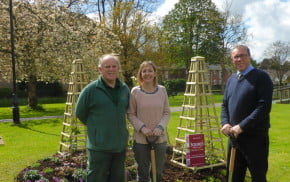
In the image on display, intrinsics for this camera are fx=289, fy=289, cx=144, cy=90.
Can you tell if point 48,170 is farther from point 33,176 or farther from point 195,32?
point 195,32

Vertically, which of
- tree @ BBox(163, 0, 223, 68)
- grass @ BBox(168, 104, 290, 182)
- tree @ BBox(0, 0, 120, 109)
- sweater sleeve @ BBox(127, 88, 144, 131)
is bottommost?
grass @ BBox(168, 104, 290, 182)

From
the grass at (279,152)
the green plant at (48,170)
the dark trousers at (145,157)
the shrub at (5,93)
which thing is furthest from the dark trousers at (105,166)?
the shrub at (5,93)

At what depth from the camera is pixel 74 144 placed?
6352mm

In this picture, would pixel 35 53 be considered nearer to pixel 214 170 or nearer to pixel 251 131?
pixel 214 170

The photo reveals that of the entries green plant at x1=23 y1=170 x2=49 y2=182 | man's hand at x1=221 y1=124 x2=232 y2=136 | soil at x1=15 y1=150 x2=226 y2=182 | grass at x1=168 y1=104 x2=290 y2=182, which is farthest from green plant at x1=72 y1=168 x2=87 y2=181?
grass at x1=168 y1=104 x2=290 y2=182

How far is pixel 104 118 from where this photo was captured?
10.3ft

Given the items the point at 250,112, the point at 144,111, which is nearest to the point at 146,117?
the point at 144,111

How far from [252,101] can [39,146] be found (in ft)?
21.1

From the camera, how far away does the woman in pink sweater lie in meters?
3.56

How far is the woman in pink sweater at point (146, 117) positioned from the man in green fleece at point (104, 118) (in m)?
0.29

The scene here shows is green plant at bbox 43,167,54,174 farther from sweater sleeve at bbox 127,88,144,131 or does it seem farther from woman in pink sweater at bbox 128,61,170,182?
sweater sleeve at bbox 127,88,144,131

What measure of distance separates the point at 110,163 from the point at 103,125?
50cm

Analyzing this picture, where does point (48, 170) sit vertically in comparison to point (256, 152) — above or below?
below

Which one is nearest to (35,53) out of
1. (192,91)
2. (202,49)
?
(192,91)
